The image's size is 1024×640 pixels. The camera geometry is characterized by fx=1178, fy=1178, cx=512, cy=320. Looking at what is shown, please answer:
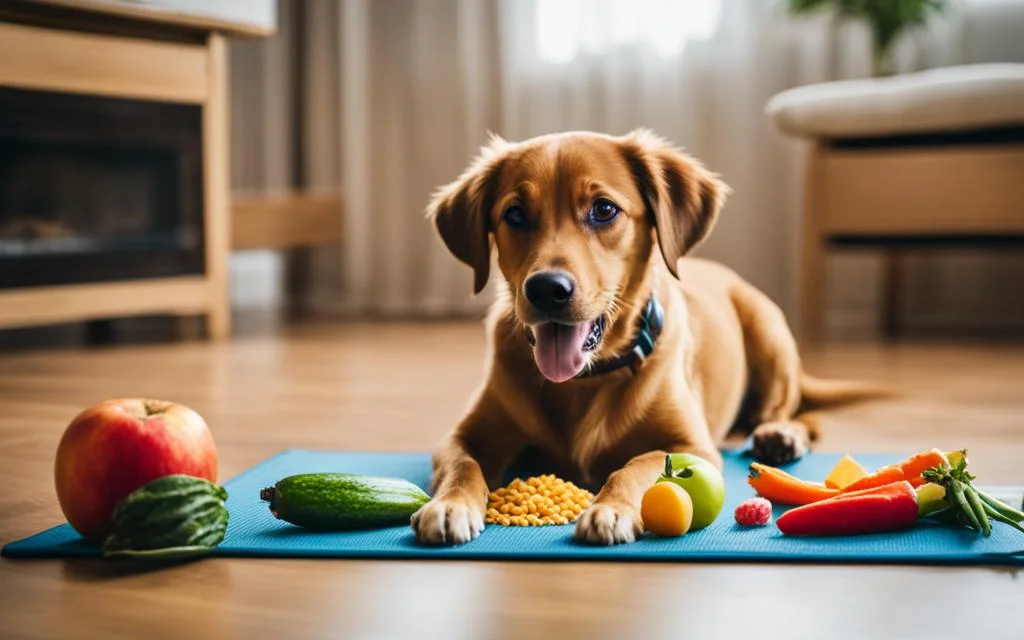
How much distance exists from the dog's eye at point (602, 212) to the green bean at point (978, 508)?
30.6 inches

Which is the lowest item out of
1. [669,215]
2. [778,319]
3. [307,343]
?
[307,343]

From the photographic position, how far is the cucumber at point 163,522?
1683 mm

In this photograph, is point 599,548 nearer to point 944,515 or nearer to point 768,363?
point 944,515

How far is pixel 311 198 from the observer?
588cm

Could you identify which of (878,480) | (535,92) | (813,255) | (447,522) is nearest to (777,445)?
(878,480)

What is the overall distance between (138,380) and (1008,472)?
2674 mm

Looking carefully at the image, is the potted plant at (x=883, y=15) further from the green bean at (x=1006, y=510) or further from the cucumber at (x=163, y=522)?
the cucumber at (x=163, y=522)

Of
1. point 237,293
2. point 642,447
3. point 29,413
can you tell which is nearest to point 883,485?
point 642,447

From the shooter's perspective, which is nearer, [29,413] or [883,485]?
[883,485]

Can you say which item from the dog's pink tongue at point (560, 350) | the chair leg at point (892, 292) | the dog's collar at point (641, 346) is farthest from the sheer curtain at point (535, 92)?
the dog's pink tongue at point (560, 350)

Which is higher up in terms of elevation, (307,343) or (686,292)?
(686,292)

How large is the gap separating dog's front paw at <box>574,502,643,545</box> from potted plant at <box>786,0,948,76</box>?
3865mm

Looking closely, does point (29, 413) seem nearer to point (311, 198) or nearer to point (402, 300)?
point (311, 198)

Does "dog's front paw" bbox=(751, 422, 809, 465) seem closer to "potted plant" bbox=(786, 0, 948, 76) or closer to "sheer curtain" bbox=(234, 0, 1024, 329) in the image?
"potted plant" bbox=(786, 0, 948, 76)
